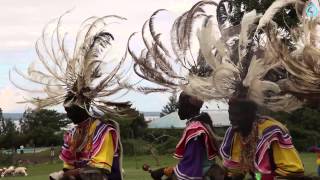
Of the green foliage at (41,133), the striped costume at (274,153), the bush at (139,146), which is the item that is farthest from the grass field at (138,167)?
the green foliage at (41,133)

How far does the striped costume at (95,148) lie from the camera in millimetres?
6018

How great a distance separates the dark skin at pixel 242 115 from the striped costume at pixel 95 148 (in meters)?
1.25

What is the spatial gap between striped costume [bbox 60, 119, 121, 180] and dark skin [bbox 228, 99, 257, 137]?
125 cm

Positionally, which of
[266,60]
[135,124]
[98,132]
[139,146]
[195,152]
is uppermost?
[266,60]

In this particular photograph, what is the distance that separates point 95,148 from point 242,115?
1.46 meters

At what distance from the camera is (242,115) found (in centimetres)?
547

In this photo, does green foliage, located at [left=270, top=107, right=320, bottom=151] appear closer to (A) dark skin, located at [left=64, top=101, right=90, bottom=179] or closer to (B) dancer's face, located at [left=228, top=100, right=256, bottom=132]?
(A) dark skin, located at [left=64, top=101, right=90, bottom=179]

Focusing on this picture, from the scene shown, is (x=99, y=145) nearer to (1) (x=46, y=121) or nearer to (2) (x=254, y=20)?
(2) (x=254, y=20)

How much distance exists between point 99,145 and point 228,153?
1.20 metres

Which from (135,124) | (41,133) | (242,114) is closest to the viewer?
(242,114)

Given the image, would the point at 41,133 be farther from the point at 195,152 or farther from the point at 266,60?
the point at 266,60

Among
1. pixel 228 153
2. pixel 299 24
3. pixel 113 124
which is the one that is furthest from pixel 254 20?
pixel 113 124

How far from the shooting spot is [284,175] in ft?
17.0

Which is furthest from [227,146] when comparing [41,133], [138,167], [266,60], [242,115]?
[41,133]
